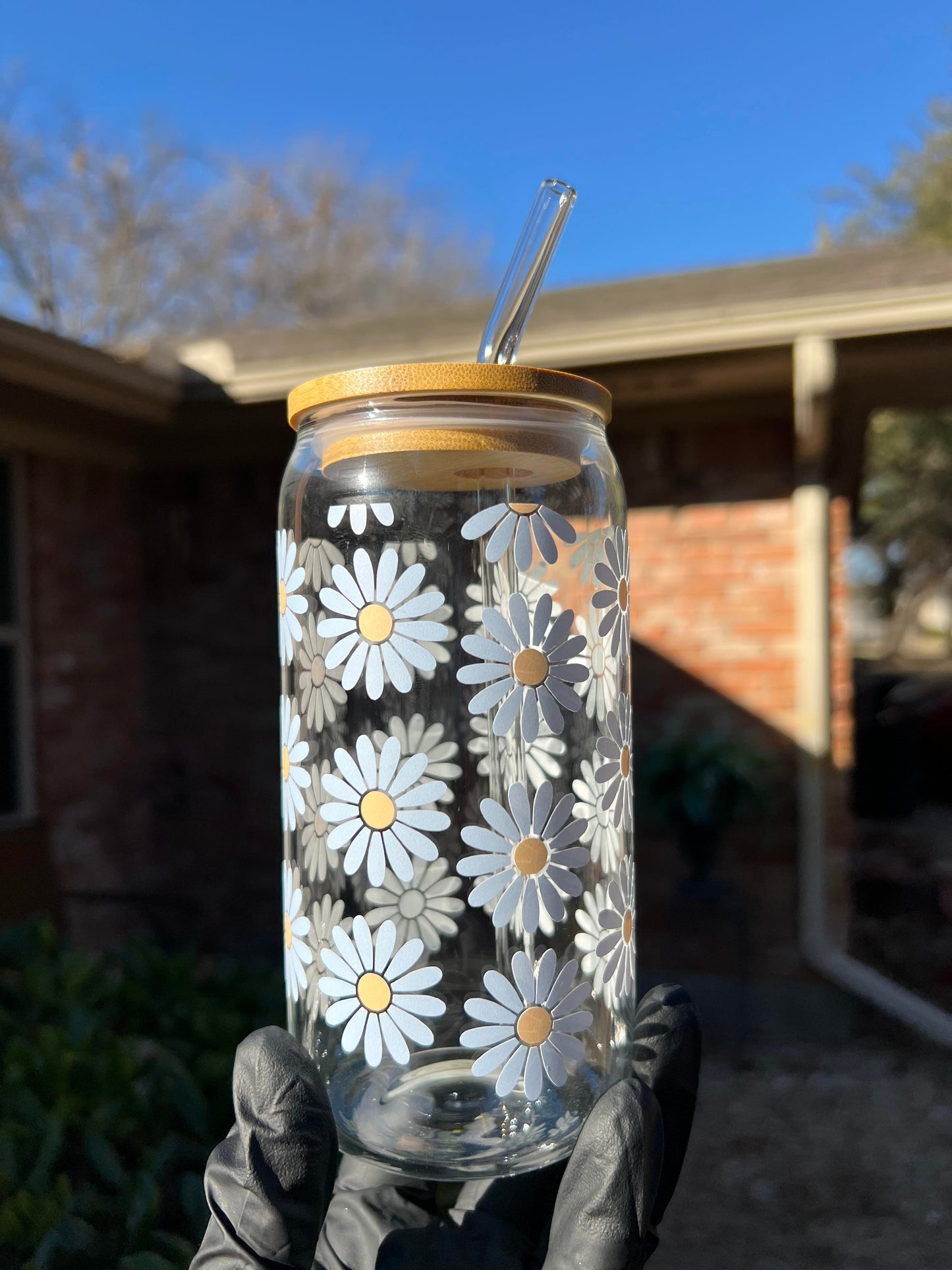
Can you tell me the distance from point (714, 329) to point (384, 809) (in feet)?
8.92

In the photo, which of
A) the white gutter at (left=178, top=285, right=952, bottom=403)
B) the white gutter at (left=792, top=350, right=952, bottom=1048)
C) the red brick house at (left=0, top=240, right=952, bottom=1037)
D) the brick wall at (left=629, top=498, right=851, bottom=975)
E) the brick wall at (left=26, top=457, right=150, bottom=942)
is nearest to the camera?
the white gutter at (left=178, top=285, right=952, bottom=403)

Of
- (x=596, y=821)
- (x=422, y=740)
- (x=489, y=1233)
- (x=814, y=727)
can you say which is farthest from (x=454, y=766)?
(x=814, y=727)

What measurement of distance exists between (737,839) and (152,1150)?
273 centimetres

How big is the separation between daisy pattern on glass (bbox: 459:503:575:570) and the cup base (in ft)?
1.82

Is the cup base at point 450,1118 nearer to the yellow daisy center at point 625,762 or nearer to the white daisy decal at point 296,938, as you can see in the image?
the white daisy decal at point 296,938

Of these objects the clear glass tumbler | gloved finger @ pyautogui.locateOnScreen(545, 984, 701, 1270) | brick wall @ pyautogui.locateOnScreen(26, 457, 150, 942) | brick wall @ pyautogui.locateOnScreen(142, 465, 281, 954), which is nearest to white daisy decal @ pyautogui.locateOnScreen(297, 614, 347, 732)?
the clear glass tumbler

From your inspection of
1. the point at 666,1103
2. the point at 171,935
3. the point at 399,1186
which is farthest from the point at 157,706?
the point at 666,1103

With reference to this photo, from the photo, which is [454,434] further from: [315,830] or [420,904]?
[420,904]

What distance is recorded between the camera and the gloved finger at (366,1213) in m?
1.25

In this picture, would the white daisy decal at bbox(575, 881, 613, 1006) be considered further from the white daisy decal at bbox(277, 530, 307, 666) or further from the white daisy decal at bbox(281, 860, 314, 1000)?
the white daisy decal at bbox(277, 530, 307, 666)

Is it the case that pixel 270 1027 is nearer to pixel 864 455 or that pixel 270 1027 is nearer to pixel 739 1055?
pixel 739 1055

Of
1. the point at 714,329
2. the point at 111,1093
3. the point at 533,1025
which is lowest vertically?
the point at 111,1093

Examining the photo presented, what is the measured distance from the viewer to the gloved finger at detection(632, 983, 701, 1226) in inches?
44.9

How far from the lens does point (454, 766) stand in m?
1.17
